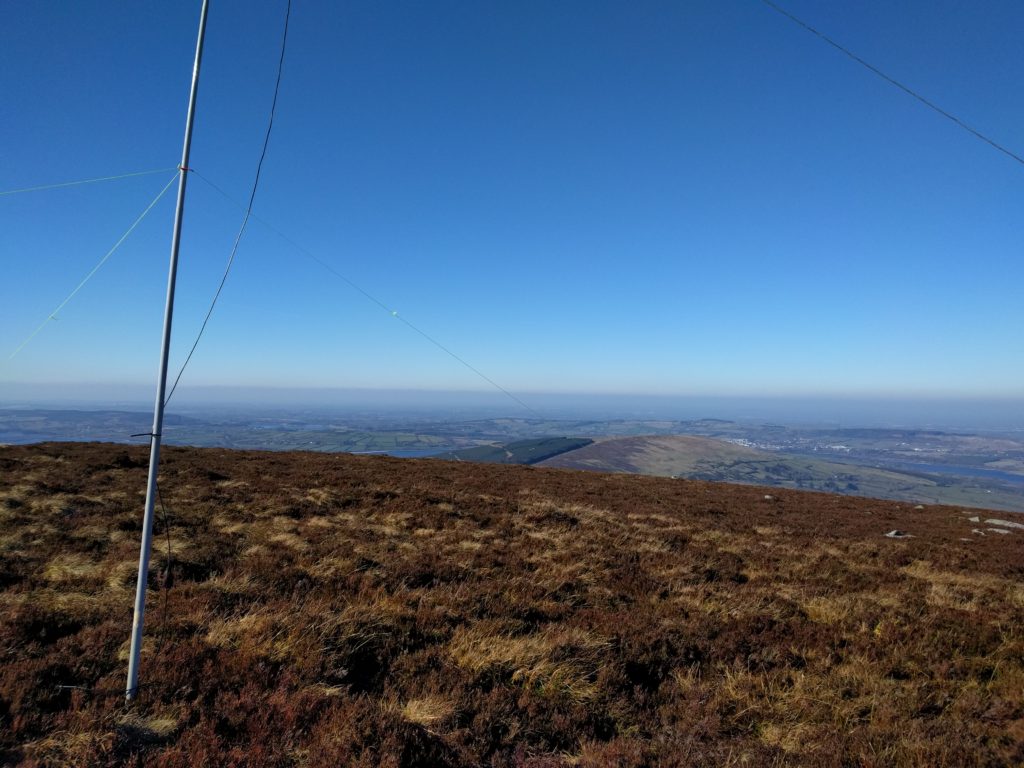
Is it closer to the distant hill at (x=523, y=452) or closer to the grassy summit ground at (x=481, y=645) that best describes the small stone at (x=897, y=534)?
the grassy summit ground at (x=481, y=645)

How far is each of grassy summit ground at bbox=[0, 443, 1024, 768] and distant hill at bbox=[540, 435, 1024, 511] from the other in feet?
214

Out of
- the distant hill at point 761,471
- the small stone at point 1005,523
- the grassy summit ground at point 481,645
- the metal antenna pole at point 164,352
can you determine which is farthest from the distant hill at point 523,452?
the metal antenna pole at point 164,352

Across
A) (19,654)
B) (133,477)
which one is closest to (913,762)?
(19,654)

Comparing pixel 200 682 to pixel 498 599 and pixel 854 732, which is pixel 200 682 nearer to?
pixel 498 599

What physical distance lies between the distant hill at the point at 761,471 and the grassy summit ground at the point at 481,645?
214 feet

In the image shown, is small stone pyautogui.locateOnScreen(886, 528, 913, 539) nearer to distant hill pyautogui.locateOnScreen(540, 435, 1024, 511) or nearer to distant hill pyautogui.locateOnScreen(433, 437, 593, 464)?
distant hill pyautogui.locateOnScreen(433, 437, 593, 464)

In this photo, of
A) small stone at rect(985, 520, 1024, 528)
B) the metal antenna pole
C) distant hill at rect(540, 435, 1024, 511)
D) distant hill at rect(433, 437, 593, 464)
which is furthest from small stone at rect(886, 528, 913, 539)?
distant hill at rect(540, 435, 1024, 511)

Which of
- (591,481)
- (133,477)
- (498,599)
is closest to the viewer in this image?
(498,599)

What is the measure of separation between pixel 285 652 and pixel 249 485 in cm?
1366

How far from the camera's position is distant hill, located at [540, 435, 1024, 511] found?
86.3 m

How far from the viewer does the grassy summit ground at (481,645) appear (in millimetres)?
4113

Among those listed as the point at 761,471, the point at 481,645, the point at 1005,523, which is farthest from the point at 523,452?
the point at 481,645

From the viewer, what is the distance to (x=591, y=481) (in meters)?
26.4

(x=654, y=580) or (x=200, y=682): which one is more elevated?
(x=200, y=682)
